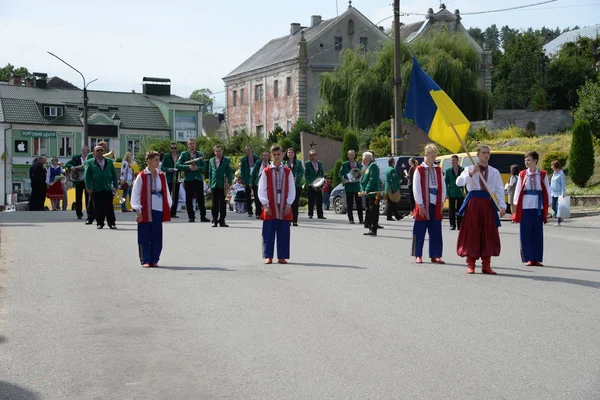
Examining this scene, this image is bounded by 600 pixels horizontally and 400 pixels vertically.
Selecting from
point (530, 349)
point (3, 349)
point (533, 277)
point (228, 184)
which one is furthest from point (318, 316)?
point (228, 184)

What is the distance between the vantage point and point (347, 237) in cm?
1994

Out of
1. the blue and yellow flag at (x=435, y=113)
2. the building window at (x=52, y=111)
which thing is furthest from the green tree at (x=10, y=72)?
the blue and yellow flag at (x=435, y=113)

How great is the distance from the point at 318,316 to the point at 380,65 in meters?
53.0

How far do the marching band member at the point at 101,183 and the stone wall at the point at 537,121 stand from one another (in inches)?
1280

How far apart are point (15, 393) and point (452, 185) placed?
1869cm

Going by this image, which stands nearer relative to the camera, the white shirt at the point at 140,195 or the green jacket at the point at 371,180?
the white shirt at the point at 140,195

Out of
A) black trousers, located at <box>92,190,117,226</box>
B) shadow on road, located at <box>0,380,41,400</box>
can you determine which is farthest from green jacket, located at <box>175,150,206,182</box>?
shadow on road, located at <box>0,380,41,400</box>

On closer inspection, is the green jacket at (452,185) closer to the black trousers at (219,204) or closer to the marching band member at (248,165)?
the marching band member at (248,165)

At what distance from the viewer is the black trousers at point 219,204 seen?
22.3 meters

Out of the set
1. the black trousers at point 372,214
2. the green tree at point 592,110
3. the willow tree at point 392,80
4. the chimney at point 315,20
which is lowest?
the black trousers at point 372,214

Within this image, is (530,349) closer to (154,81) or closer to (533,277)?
(533,277)

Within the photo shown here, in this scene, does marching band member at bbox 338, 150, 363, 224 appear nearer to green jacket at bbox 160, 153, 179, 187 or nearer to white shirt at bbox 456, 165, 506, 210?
green jacket at bbox 160, 153, 179, 187

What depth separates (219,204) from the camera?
22375 millimetres

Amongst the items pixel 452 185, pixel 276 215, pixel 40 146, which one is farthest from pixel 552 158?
pixel 40 146
